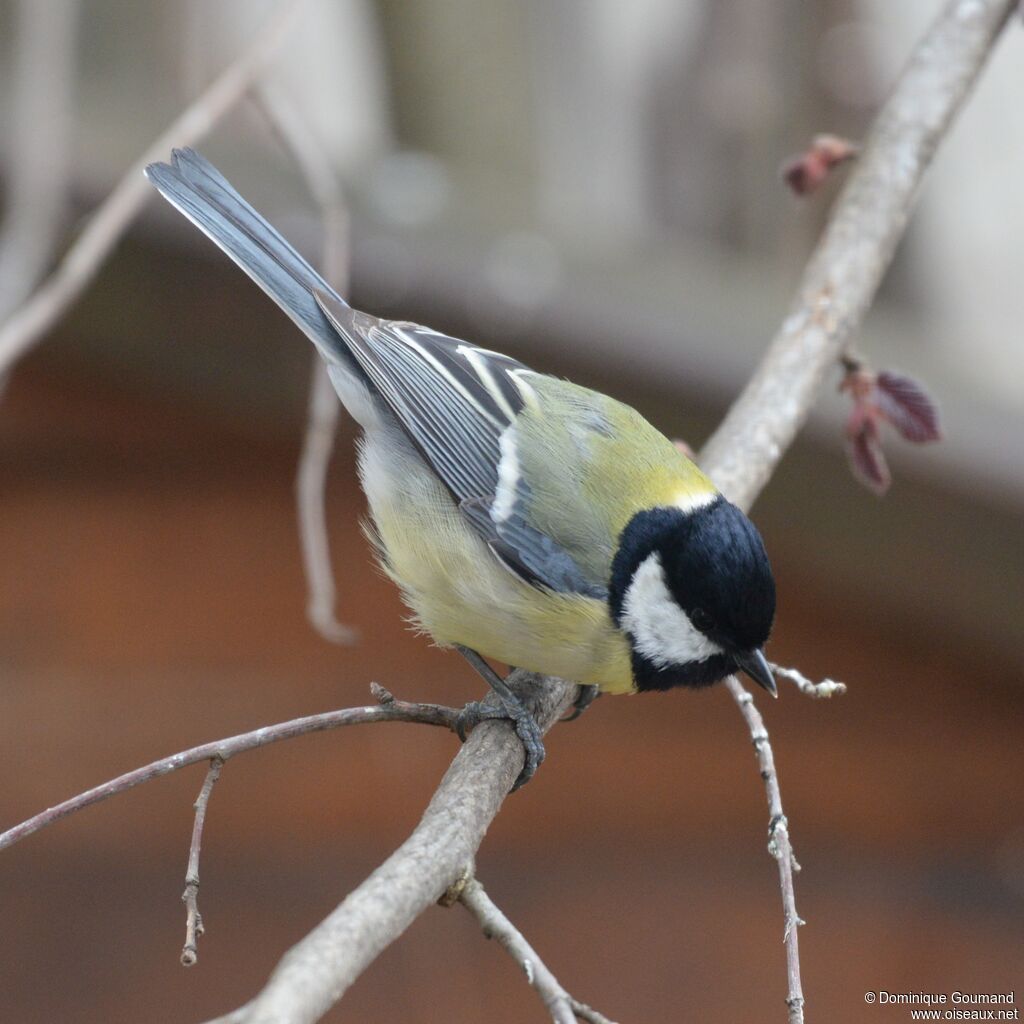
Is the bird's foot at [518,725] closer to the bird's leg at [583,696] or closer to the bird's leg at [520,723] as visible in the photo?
the bird's leg at [520,723]

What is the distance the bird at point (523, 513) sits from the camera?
1715mm

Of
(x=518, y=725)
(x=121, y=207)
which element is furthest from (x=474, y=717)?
(x=121, y=207)

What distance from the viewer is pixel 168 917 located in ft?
9.25

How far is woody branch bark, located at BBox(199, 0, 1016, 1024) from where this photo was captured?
1272mm

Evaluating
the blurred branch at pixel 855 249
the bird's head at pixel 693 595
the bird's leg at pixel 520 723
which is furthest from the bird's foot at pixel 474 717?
the blurred branch at pixel 855 249

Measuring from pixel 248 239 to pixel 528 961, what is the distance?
4.38 feet

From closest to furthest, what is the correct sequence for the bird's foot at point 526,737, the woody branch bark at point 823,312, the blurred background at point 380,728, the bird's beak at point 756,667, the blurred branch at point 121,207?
the woody branch bark at point 823,312 → the bird's foot at point 526,737 → the blurred branch at point 121,207 → the bird's beak at point 756,667 → the blurred background at point 380,728

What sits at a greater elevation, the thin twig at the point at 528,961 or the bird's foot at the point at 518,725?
the bird's foot at the point at 518,725

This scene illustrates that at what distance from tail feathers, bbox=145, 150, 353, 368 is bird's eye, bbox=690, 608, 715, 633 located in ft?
Result: 2.43

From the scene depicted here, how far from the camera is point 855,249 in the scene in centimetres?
181

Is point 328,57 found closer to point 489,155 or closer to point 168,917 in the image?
point 489,155

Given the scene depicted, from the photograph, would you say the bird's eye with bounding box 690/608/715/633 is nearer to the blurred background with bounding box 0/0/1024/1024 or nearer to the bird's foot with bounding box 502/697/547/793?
the bird's foot with bounding box 502/697/547/793

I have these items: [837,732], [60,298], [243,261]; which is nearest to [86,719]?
[243,261]

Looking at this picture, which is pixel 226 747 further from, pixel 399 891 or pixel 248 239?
pixel 248 239
